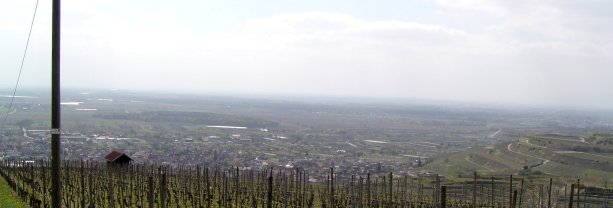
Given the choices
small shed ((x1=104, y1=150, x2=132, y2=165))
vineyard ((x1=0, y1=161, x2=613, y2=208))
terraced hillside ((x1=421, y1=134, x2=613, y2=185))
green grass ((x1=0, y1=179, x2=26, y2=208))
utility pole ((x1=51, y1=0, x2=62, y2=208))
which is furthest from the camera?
terraced hillside ((x1=421, y1=134, x2=613, y2=185))

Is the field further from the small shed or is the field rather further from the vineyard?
the small shed

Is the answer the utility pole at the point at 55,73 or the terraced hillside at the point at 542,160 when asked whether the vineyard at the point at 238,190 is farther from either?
the terraced hillside at the point at 542,160

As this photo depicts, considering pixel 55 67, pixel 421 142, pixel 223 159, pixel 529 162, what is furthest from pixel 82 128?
pixel 55 67

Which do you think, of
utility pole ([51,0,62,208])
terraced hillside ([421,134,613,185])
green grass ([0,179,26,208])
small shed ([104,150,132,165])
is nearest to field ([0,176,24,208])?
green grass ([0,179,26,208])

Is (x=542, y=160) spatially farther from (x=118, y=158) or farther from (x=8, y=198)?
(x=8, y=198)

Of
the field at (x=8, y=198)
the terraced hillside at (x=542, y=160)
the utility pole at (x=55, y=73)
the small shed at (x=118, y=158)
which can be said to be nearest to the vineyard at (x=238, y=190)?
the field at (x=8, y=198)
